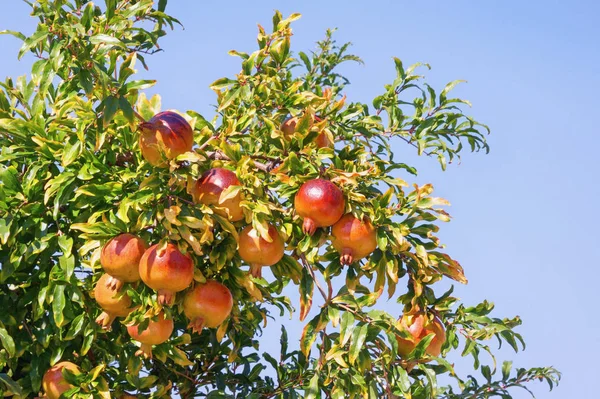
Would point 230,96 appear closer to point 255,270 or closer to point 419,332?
point 255,270

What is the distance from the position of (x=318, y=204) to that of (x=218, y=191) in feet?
1.02

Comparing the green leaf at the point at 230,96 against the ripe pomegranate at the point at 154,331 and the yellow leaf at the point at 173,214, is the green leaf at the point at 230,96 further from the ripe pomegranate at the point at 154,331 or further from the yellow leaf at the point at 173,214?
the ripe pomegranate at the point at 154,331

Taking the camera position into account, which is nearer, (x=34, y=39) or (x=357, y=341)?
(x=34, y=39)

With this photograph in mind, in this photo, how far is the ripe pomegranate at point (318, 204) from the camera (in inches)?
92.4

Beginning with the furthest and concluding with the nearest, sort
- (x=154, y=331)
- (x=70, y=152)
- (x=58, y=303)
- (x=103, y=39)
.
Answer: (x=58, y=303) < (x=70, y=152) < (x=154, y=331) < (x=103, y=39)

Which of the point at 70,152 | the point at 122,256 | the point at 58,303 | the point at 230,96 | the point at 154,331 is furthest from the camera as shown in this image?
the point at 230,96

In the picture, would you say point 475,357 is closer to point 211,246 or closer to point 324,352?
point 324,352

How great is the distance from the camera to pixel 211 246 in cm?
259

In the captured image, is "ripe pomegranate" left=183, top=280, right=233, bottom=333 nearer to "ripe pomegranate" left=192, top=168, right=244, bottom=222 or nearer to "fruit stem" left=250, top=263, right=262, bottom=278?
"fruit stem" left=250, top=263, right=262, bottom=278

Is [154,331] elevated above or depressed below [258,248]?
below

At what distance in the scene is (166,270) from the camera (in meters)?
2.26

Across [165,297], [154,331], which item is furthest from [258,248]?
[154,331]

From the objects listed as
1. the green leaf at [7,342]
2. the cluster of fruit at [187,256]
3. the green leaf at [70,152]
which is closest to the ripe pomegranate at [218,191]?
the cluster of fruit at [187,256]

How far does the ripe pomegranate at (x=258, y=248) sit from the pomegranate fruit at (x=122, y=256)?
0.31 metres
